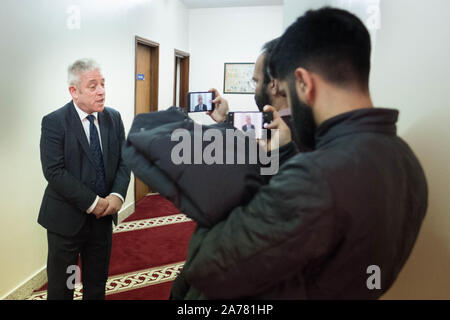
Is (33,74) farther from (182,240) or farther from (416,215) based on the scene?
(416,215)

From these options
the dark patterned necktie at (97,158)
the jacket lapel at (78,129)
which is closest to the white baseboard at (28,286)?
the dark patterned necktie at (97,158)

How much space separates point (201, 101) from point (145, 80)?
3750mm

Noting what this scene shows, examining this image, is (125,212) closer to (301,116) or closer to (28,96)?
(28,96)

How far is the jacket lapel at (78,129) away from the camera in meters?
1.95

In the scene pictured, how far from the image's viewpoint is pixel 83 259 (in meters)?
2.10

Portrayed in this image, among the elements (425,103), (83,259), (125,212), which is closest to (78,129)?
(83,259)

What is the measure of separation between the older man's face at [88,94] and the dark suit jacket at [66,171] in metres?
0.06

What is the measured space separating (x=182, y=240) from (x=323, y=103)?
3178 mm

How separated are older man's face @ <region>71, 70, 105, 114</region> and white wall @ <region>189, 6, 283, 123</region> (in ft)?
15.2

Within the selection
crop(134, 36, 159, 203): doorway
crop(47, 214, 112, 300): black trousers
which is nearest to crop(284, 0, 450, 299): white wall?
crop(47, 214, 112, 300): black trousers

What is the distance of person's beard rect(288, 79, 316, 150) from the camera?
0.77 metres

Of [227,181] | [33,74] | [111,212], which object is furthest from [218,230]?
[33,74]

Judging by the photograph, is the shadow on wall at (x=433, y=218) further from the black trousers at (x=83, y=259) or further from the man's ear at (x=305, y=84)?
the black trousers at (x=83, y=259)

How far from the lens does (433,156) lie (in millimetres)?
1119
